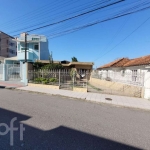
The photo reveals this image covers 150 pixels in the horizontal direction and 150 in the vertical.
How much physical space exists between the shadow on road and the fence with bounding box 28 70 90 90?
6.66m

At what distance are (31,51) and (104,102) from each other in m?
15.7

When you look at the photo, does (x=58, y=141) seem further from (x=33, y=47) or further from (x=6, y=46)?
(x=6, y=46)

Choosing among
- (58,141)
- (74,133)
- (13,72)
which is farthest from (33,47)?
(58,141)

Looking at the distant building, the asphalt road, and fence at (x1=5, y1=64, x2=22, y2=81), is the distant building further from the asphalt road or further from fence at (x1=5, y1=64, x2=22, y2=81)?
the asphalt road

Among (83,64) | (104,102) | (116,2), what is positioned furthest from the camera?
(83,64)

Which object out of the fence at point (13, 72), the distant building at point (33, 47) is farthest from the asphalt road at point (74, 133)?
the distant building at point (33, 47)

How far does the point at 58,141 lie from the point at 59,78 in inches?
308

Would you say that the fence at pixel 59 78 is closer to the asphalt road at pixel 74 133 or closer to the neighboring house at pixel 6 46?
the asphalt road at pixel 74 133

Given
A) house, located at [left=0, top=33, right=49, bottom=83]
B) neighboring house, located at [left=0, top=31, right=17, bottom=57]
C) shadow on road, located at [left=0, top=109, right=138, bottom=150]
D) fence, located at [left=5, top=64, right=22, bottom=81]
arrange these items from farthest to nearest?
neighboring house, located at [left=0, top=31, right=17, bottom=57], house, located at [left=0, top=33, right=49, bottom=83], fence, located at [left=5, top=64, right=22, bottom=81], shadow on road, located at [left=0, top=109, right=138, bottom=150]

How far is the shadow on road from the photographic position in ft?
8.54

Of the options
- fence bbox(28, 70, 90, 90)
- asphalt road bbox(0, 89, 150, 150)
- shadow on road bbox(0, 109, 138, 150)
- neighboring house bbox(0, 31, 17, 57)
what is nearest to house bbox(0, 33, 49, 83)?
fence bbox(28, 70, 90, 90)

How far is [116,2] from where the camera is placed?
646cm

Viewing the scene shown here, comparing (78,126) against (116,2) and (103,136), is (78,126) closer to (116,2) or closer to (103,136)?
(103,136)

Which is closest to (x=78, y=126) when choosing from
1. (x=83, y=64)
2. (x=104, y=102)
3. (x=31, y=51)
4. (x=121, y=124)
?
(x=121, y=124)
